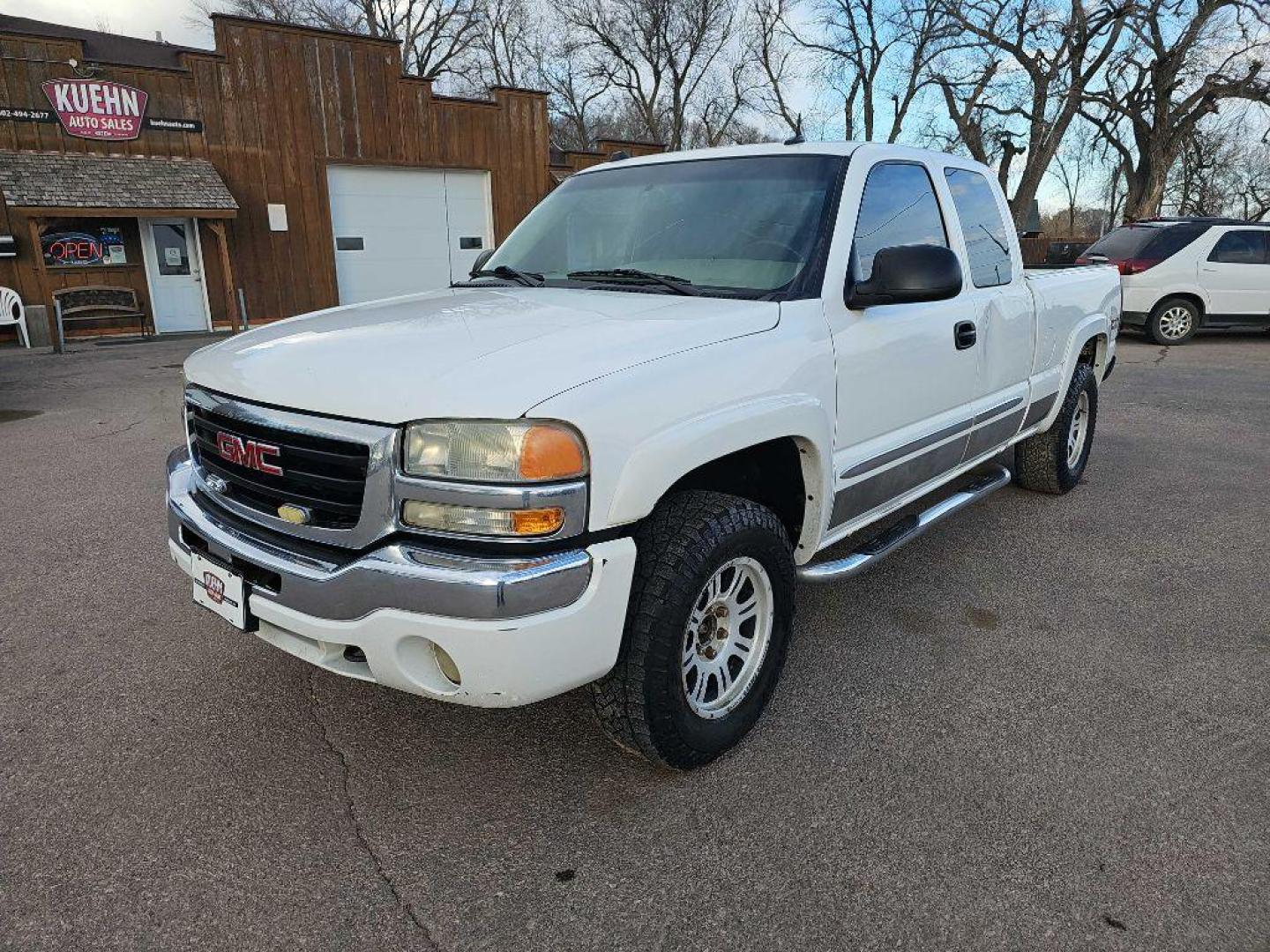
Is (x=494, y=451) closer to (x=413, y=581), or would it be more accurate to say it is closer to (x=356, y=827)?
(x=413, y=581)

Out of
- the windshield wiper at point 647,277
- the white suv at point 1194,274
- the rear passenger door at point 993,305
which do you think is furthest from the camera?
the white suv at point 1194,274

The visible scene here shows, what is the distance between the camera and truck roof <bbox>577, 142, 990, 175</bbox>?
10.6 ft

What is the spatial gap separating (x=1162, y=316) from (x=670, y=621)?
13.9m

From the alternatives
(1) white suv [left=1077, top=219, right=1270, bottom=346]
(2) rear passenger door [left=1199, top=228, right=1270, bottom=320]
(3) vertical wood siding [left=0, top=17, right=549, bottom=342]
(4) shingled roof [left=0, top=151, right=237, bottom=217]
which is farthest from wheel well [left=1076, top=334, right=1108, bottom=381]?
(3) vertical wood siding [left=0, top=17, right=549, bottom=342]

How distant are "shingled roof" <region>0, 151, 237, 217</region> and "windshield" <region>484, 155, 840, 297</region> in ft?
42.0

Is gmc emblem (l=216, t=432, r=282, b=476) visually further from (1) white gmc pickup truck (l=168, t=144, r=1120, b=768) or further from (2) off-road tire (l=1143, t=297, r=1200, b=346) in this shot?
(2) off-road tire (l=1143, t=297, r=1200, b=346)

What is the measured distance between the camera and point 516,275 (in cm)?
347

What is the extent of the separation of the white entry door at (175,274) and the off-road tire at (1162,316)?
1611 centimetres

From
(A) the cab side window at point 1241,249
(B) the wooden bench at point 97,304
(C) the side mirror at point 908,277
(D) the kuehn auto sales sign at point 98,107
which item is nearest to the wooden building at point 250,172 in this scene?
(D) the kuehn auto sales sign at point 98,107

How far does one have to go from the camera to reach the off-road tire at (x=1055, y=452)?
199 inches

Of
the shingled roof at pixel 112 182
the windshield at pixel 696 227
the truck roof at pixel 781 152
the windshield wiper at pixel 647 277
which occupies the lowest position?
the windshield wiper at pixel 647 277

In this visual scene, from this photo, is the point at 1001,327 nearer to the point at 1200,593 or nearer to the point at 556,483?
the point at 1200,593

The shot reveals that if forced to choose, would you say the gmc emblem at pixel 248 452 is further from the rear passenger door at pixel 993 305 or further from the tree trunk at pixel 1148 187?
the tree trunk at pixel 1148 187

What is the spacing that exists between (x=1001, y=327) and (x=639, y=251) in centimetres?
181
